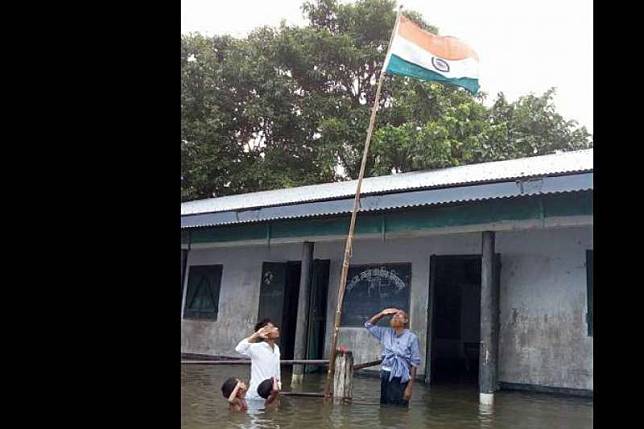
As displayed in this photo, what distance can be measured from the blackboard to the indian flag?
356 cm

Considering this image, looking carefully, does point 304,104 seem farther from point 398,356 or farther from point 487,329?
point 398,356

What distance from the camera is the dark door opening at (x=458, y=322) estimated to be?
13.4 metres

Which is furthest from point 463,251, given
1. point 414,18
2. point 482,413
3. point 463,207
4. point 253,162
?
point 414,18

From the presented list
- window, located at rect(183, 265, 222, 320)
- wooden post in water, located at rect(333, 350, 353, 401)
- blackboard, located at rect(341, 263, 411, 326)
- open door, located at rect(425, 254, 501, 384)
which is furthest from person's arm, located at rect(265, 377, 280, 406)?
window, located at rect(183, 265, 222, 320)

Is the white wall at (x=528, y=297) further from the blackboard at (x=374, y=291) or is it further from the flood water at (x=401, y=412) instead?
the flood water at (x=401, y=412)

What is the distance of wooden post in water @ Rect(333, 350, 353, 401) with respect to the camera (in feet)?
28.3

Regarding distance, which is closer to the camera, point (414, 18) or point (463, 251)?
point (463, 251)

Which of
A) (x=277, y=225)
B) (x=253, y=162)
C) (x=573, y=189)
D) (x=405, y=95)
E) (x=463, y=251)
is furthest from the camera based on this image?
(x=253, y=162)

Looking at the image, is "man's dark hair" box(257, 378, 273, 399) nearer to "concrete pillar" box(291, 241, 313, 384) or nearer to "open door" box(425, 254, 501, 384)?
"concrete pillar" box(291, 241, 313, 384)

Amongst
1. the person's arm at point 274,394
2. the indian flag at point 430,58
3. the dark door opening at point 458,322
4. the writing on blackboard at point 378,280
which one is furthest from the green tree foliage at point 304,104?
the person's arm at point 274,394

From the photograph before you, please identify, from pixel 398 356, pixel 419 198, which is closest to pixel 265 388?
pixel 398 356

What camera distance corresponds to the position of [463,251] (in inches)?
436
